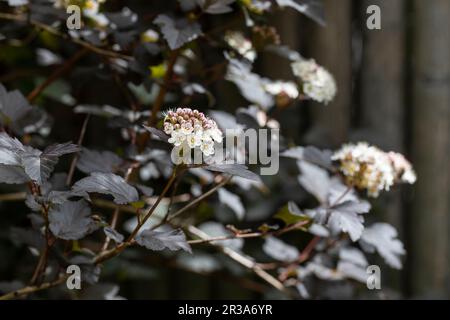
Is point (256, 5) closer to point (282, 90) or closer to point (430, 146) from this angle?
point (282, 90)

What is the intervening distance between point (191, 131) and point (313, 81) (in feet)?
1.87

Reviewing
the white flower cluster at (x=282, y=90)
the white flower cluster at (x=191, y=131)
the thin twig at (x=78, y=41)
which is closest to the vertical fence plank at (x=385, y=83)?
the white flower cluster at (x=282, y=90)

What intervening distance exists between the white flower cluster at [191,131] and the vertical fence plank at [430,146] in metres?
1.22

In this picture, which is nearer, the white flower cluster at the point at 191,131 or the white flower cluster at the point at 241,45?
the white flower cluster at the point at 191,131

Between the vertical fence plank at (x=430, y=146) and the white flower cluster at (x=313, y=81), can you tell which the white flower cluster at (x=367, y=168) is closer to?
the white flower cluster at (x=313, y=81)

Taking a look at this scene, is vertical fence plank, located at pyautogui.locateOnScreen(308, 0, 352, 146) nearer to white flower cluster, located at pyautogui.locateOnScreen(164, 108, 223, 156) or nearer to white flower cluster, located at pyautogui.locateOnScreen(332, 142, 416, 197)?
white flower cluster, located at pyautogui.locateOnScreen(332, 142, 416, 197)

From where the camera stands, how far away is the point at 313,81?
5.06 ft

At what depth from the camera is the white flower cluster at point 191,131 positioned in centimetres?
105

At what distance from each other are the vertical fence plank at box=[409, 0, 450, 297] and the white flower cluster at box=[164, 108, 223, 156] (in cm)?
122

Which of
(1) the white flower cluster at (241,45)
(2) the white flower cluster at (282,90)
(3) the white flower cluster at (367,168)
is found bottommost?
(3) the white flower cluster at (367,168)

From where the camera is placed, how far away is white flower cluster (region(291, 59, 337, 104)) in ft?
5.06

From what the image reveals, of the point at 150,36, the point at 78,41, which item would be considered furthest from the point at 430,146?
the point at 78,41
